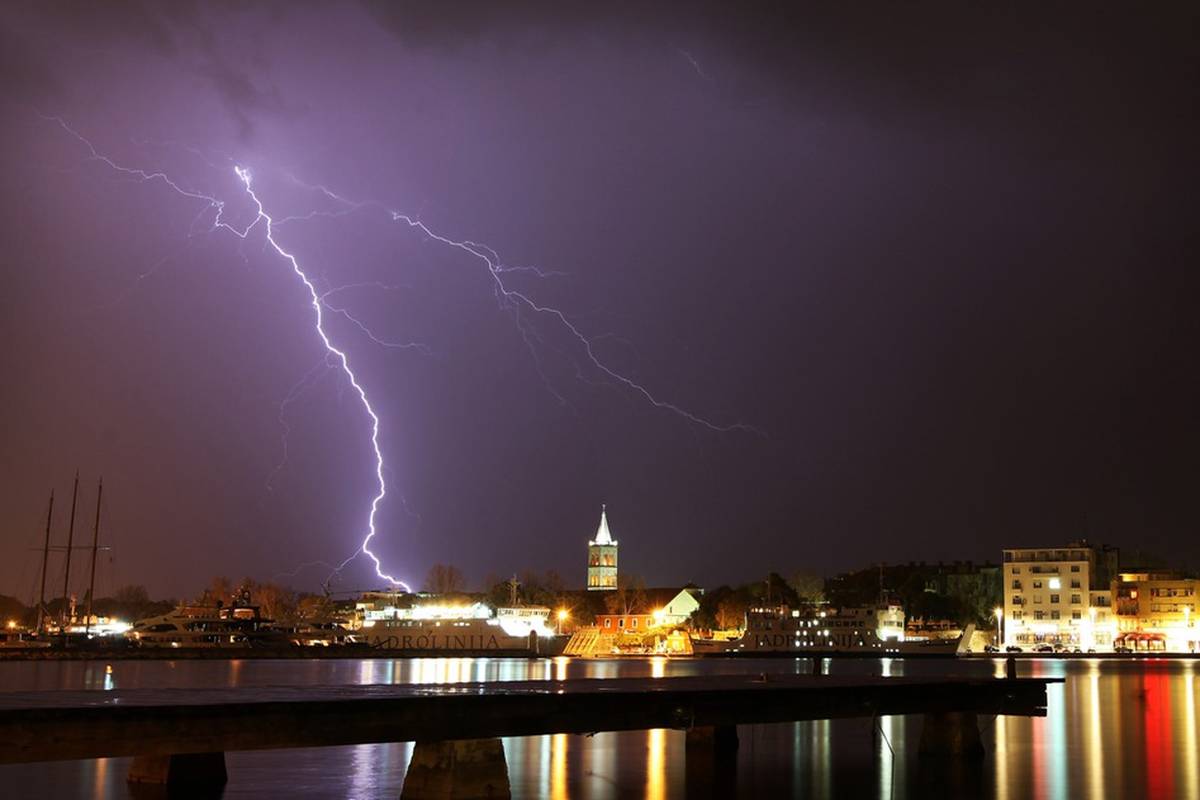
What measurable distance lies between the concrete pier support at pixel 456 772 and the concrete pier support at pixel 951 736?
498 inches

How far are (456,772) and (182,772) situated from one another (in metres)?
5.84

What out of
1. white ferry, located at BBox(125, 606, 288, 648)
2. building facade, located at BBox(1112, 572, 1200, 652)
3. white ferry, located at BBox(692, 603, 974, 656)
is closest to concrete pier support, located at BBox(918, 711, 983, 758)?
white ferry, located at BBox(125, 606, 288, 648)

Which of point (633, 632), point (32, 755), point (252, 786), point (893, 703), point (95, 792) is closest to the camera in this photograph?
point (32, 755)

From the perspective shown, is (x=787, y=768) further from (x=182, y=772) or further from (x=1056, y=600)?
(x=1056, y=600)

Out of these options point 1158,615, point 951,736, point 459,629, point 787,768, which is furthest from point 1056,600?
point 787,768

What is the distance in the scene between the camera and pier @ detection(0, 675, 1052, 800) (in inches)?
627

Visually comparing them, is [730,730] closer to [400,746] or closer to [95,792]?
[400,746]

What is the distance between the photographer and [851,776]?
26062 millimetres

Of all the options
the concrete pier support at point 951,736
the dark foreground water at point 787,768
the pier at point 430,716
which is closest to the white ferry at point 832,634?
the dark foreground water at point 787,768

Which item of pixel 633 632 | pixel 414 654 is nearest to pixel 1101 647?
pixel 633 632

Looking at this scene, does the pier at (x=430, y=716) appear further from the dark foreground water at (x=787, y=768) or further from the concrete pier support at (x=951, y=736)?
the dark foreground water at (x=787, y=768)

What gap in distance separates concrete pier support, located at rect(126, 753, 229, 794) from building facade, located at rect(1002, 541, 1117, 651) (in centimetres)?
14726

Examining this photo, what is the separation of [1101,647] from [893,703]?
14370 centimetres

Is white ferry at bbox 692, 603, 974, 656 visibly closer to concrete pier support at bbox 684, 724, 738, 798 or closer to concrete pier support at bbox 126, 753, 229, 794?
concrete pier support at bbox 684, 724, 738, 798
